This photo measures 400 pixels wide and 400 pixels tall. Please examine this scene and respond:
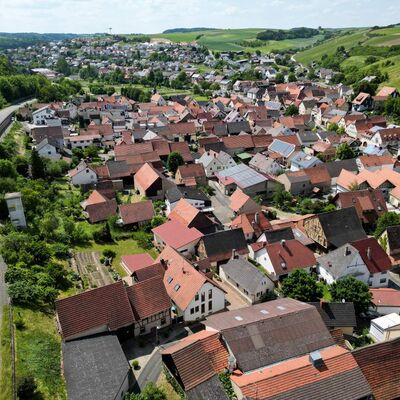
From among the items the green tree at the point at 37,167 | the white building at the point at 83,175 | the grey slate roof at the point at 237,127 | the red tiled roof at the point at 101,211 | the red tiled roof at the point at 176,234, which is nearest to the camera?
the red tiled roof at the point at 176,234

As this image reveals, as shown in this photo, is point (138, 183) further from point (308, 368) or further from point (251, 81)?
point (251, 81)

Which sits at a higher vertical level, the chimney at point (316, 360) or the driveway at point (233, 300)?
the chimney at point (316, 360)

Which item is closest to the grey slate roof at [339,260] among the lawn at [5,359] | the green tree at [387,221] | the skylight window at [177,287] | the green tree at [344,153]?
the green tree at [387,221]

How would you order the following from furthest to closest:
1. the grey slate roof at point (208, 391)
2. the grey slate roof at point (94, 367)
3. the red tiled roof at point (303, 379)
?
the grey slate roof at point (208, 391), the red tiled roof at point (303, 379), the grey slate roof at point (94, 367)

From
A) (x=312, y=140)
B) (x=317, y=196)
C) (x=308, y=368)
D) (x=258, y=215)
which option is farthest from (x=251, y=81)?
(x=308, y=368)

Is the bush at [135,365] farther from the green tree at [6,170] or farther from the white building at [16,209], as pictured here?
the green tree at [6,170]

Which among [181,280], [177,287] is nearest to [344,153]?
[181,280]
